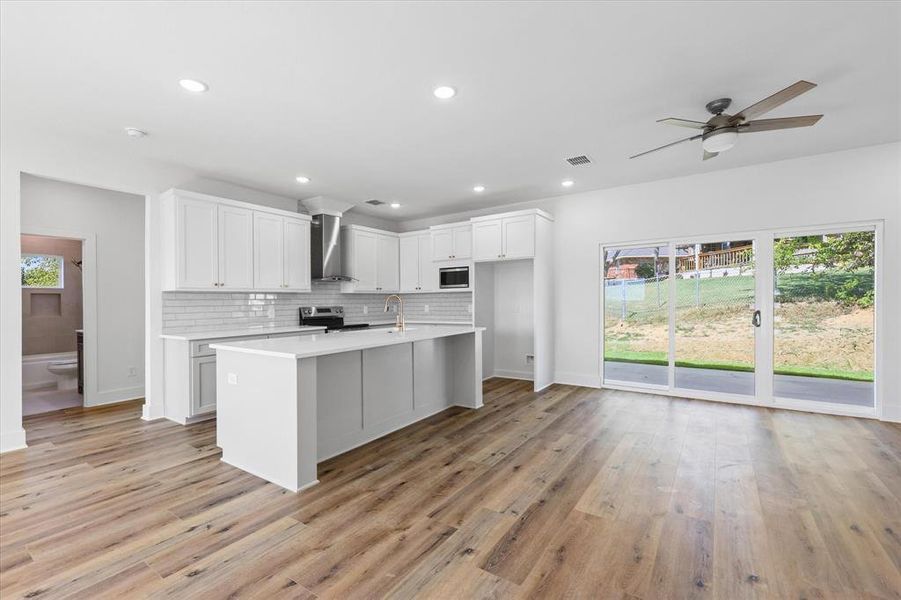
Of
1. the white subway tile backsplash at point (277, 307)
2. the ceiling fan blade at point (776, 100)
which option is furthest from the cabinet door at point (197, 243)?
the ceiling fan blade at point (776, 100)

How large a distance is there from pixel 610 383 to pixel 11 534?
565cm

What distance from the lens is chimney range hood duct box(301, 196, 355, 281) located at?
5840 mm

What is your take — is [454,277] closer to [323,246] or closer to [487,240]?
[487,240]

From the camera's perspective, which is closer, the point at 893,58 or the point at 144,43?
the point at 144,43

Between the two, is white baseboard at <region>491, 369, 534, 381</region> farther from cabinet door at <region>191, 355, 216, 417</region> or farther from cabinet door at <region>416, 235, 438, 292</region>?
cabinet door at <region>191, 355, 216, 417</region>

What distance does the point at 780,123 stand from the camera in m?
2.87

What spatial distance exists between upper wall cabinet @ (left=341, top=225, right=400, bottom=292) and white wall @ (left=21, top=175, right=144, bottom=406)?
263cm

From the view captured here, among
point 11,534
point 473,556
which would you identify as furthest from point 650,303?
point 11,534

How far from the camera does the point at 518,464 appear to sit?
3.11 m

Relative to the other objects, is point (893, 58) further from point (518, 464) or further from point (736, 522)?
point (518, 464)

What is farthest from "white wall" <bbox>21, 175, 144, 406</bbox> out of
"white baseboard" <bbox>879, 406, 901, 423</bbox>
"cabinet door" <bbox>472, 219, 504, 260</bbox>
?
"white baseboard" <bbox>879, 406, 901, 423</bbox>

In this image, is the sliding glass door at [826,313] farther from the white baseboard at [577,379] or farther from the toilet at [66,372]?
the toilet at [66,372]

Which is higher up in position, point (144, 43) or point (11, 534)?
point (144, 43)

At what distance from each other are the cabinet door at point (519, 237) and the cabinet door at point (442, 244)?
1001mm
